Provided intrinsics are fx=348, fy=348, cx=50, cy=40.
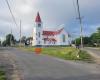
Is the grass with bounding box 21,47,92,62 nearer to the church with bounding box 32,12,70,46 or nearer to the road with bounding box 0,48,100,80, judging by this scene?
the road with bounding box 0,48,100,80

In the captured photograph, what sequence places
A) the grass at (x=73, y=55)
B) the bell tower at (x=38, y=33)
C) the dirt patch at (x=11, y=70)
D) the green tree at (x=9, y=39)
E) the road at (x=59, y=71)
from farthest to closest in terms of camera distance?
the green tree at (x=9, y=39), the bell tower at (x=38, y=33), the grass at (x=73, y=55), the dirt patch at (x=11, y=70), the road at (x=59, y=71)

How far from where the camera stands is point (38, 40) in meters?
158

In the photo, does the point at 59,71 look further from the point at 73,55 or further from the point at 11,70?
the point at 73,55

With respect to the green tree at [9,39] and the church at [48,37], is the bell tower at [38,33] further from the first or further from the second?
the green tree at [9,39]

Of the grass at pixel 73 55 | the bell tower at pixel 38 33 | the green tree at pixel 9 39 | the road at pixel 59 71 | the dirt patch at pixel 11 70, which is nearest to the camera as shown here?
the road at pixel 59 71

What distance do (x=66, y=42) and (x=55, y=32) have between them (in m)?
8.71

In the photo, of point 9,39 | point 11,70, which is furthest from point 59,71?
point 9,39

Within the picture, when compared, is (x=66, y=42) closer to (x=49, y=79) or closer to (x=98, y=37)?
(x=98, y=37)

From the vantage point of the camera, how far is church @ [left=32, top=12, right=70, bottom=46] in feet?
520

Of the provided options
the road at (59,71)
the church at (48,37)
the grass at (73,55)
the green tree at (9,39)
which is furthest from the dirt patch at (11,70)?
the green tree at (9,39)

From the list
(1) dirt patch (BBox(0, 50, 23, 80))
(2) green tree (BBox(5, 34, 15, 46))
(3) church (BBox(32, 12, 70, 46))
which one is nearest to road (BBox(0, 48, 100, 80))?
(1) dirt patch (BBox(0, 50, 23, 80))

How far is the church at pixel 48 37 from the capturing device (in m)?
158

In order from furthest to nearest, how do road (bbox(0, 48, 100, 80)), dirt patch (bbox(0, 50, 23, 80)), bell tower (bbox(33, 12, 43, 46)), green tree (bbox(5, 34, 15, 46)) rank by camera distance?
green tree (bbox(5, 34, 15, 46)) < bell tower (bbox(33, 12, 43, 46)) < dirt patch (bbox(0, 50, 23, 80)) < road (bbox(0, 48, 100, 80))

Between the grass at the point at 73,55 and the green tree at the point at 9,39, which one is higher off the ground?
the green tree at the point at 9,39
